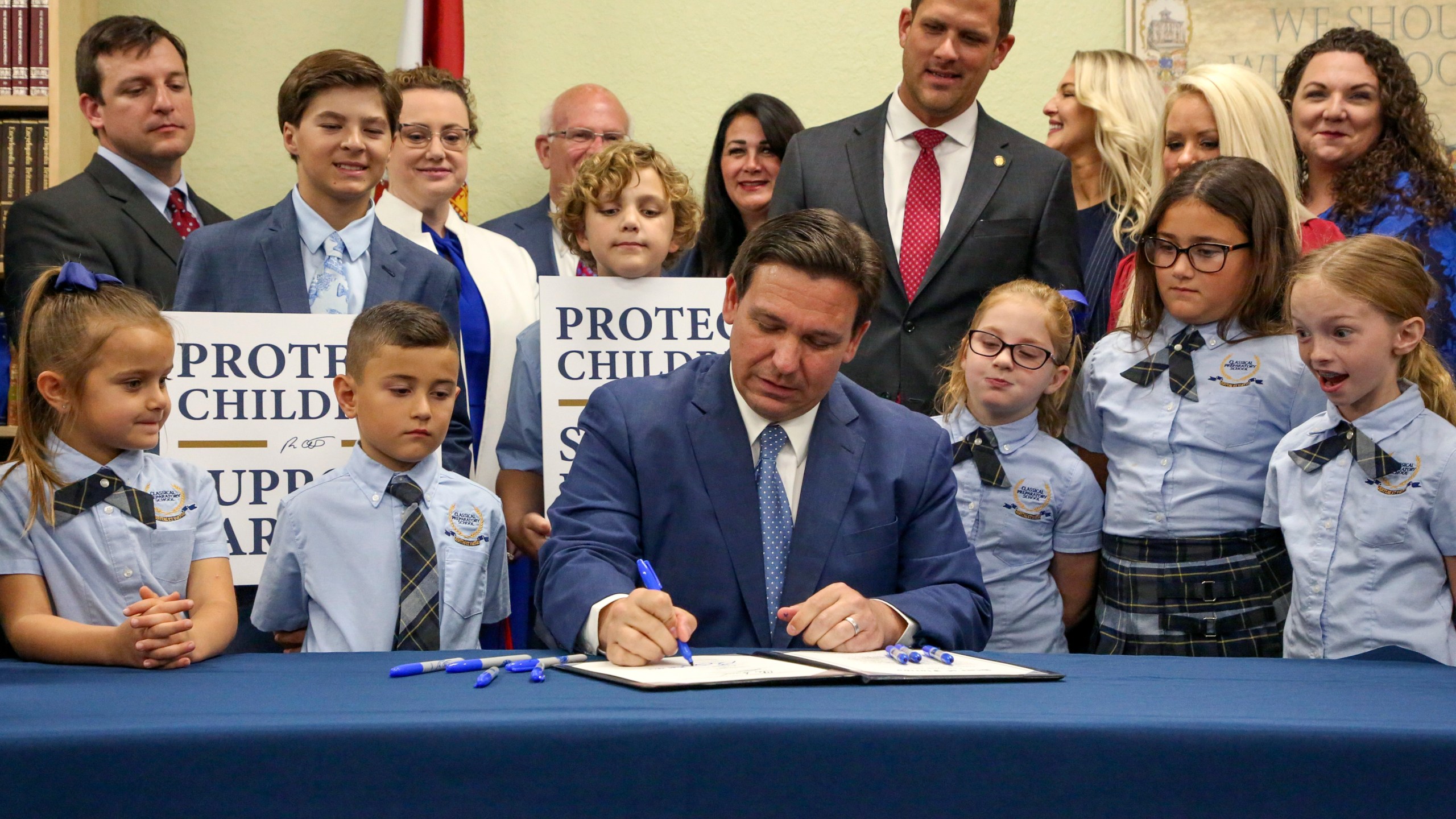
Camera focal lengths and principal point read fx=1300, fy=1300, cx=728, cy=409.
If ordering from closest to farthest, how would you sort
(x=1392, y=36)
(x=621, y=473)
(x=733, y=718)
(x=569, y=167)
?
(x=733, y=718)
(x=621, y=473)
(x=569, y=167)
(x=1392, y=36)

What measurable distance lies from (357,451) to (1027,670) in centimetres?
146

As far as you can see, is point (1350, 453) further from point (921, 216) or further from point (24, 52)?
point (24, 52)

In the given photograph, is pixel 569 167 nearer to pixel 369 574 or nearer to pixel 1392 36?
pixel 369 574

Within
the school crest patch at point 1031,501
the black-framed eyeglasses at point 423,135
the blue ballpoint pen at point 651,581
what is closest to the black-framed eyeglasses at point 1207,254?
the school crest patch at point 1031,501

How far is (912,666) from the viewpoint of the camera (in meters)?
1.73

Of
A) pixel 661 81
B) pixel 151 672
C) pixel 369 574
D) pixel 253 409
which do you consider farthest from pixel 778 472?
pixel 661 81

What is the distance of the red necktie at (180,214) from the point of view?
12.4ft

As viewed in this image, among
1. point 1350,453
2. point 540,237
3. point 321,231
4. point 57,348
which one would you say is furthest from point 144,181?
point 1350,453

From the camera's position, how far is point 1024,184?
328 cm

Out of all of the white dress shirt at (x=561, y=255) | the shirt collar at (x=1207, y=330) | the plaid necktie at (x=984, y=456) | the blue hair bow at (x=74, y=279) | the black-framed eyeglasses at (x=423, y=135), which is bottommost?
the plaid necktie at (x=984, y=456)

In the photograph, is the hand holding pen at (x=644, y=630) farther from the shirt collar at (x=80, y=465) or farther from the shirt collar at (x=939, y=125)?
the shirt collar at (x=939, y=125)

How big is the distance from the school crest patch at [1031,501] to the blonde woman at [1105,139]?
3.36 feet

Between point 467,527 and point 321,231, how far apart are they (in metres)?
0.98

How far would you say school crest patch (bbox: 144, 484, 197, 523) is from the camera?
2.25 m
